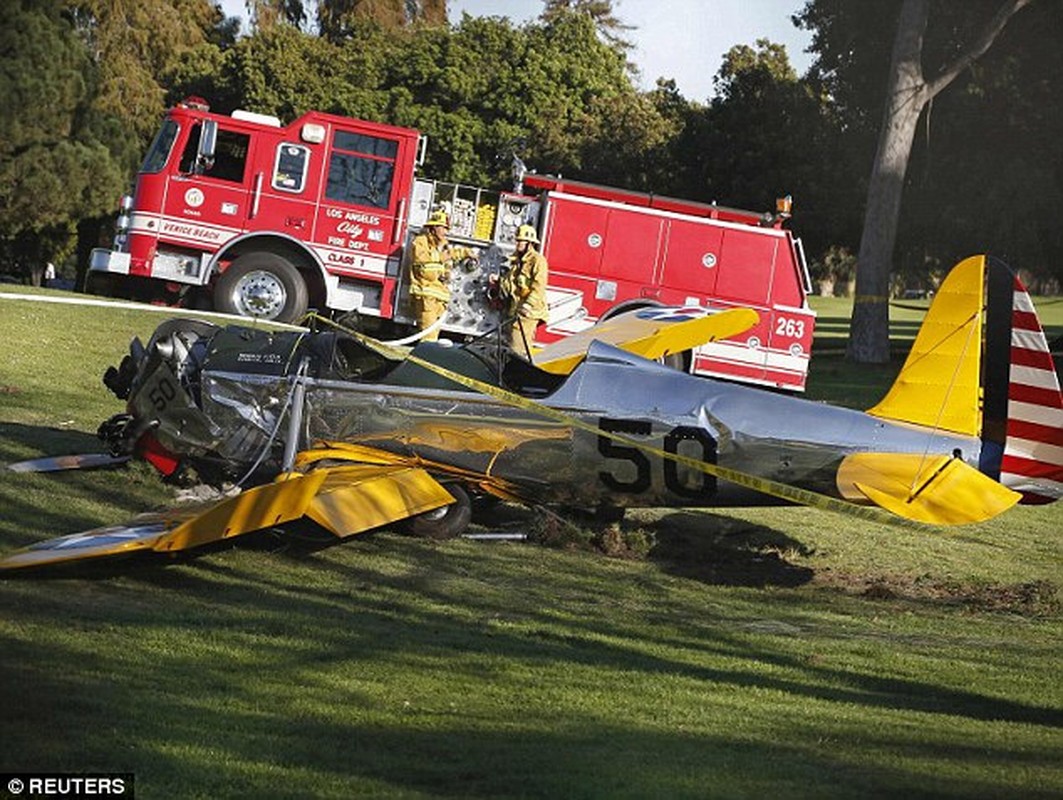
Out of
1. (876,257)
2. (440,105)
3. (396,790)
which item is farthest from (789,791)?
(440,105)

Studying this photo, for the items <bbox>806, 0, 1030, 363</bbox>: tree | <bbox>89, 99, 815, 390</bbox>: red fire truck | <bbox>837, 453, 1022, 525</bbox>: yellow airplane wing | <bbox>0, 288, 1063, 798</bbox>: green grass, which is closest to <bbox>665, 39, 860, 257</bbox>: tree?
<bbox>806, 0, 1030, 363</bbox>: tree

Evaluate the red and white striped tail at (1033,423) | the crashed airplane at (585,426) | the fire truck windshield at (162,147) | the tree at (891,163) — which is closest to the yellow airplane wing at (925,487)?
the crashed airplane at (585,426)

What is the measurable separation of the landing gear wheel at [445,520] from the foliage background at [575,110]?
14189 mm

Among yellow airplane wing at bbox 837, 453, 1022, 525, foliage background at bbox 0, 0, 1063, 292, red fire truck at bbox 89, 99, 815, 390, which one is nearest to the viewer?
yellow airplane wing at bbox 837, 453, 1022, 525

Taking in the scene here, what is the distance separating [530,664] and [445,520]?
3329 mm

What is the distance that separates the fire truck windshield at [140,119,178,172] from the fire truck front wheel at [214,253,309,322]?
68.6 inches

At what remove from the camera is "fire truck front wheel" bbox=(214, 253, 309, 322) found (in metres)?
21.0

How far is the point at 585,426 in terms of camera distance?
10023mm

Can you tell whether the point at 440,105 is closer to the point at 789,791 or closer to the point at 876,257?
the point at 876,257

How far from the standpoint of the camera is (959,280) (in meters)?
10.2

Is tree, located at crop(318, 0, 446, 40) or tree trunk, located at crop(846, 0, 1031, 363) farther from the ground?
tree, located at crop(318, 0, 446, 40)

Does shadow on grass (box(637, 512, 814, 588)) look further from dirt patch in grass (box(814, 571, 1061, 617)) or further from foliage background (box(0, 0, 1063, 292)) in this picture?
foliage background (box(0, 0, 1063, 292))

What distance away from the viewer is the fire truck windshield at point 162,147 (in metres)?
21.3

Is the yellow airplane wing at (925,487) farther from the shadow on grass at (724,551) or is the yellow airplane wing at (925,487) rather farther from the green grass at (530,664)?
the shadow on grass at (724,551)
